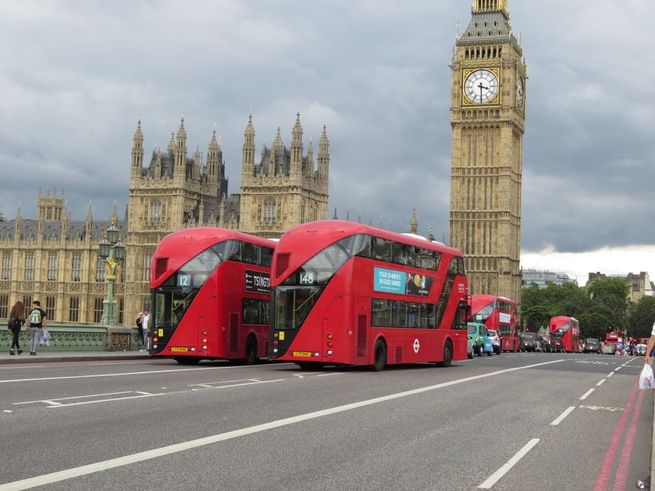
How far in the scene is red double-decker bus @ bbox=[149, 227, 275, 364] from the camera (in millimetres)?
26406

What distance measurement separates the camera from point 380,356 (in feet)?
84.8

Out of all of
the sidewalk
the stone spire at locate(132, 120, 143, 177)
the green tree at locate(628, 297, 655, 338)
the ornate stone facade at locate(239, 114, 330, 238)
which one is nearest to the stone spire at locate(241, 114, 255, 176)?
the ornate stone facade at locate(239, 114, 330, 238)

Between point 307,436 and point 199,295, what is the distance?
1580 centimetres

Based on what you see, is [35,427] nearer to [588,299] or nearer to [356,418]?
[356,418]

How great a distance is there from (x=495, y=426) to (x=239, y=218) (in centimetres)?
7689

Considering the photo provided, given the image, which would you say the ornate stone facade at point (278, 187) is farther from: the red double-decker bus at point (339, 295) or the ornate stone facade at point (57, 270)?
the red double-decker bus at point (339, 295)

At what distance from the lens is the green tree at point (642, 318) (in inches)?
6048

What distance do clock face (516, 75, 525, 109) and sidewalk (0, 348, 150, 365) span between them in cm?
7120

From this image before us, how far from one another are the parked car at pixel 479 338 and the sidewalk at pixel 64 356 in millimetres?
19225

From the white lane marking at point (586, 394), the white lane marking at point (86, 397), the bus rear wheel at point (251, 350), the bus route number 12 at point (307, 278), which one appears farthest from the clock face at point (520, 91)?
the white lane marking at point (86, 397)

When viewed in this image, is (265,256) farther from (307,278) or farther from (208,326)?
(307,278)

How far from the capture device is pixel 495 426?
1298 cm

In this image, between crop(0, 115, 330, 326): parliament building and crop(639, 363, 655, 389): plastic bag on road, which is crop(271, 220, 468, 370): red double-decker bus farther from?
crop(0, 115, 330, 326): parliament building

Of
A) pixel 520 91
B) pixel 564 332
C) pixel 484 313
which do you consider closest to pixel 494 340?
pixel 484 313
